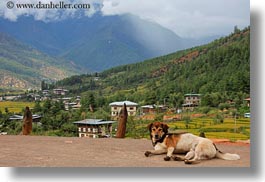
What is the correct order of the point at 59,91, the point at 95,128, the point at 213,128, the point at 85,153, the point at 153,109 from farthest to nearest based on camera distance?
the point at 95,128 → the point at 59,91 → the point at 153,109 → the point at 213,128 → the point at 85,153

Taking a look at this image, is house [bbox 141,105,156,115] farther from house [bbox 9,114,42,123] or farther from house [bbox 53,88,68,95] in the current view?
house [bbox 9,114,42,123]

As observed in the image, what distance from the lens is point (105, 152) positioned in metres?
5.75

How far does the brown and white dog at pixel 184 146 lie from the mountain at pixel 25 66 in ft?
5.46

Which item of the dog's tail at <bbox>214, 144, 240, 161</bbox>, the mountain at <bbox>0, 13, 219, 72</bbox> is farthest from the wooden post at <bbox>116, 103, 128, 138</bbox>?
the dog's tail at <bbox>214, 144, 240, 161</bbox>

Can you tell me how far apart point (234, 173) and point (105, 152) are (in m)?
1.47

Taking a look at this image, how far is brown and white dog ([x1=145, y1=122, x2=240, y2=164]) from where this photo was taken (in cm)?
534

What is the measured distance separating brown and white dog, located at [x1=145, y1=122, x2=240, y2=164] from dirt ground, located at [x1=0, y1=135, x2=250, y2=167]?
6cm

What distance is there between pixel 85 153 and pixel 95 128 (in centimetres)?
94

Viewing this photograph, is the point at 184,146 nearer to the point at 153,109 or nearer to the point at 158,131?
the point at 158,131

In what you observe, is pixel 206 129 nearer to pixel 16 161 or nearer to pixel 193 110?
pixel 193 110

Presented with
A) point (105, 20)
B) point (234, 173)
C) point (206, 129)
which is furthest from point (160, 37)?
point (234, 173)

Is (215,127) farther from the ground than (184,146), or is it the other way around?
(215,127)

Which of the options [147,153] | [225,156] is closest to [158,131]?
[147,153]

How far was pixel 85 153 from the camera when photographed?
5.72 meters
